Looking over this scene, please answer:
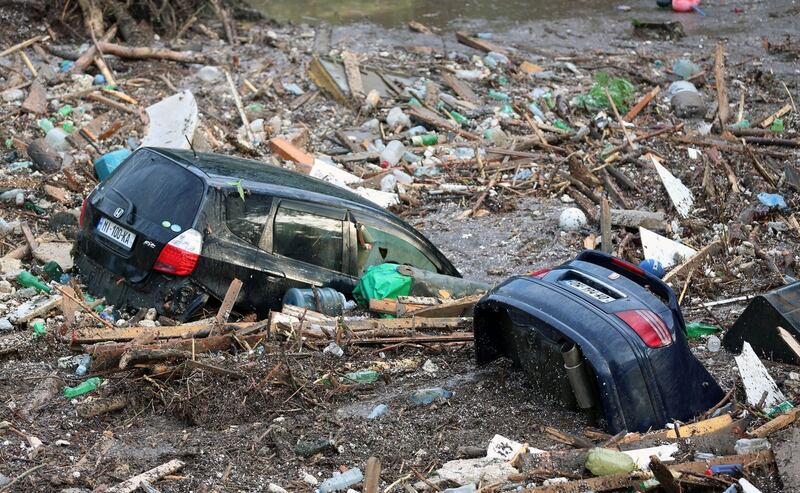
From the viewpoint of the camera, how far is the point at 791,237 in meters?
11.0

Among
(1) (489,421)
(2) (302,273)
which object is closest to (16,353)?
(2) (302,273)

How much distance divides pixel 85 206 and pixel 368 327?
105 inches

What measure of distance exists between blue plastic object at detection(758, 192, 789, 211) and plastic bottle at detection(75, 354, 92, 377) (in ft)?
26.7

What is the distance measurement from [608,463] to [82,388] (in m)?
3.51

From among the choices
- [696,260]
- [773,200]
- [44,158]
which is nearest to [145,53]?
[44,158]

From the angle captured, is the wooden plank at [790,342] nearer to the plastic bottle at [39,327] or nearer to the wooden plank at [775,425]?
the wooden plank at [775,425]

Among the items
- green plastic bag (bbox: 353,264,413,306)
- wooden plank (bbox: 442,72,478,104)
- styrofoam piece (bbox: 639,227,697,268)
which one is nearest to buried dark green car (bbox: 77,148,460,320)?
green plastic bag (bbox: 353,264,413,306)

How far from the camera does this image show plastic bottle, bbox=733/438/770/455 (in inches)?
203

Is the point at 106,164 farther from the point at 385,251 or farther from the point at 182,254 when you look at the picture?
the point at 182,254

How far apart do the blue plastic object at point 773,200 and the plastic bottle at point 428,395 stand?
6622mm

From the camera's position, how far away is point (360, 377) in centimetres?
675

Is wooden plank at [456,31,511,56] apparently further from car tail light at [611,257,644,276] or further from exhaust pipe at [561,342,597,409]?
exhaust pipe at [561,342,597,409]

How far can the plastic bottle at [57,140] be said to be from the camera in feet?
41.6

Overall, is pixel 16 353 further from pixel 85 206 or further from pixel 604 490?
pixel 604 490
